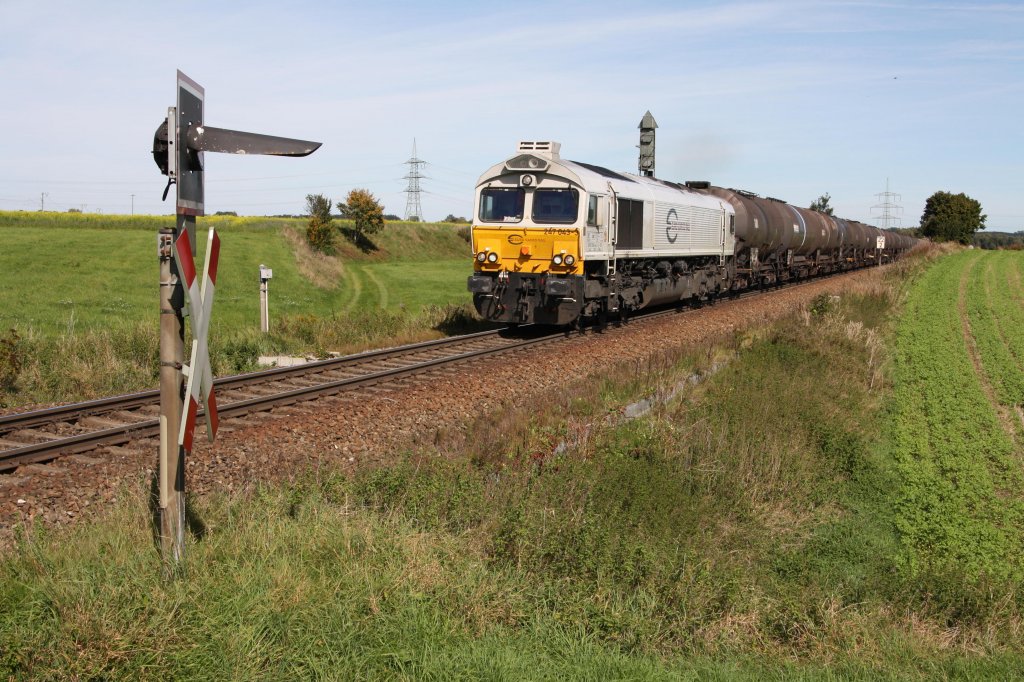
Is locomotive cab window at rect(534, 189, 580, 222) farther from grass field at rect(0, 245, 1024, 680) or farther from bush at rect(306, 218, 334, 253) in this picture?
bush at rect(306, 218, 334, 253)

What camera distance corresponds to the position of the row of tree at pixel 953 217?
100 m

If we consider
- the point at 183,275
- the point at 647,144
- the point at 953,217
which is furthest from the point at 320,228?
the point at 953,217

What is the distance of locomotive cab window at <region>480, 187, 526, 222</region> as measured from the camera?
→ 17344 millimetres

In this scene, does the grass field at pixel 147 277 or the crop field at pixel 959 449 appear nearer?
the crop field at pixel 959 449

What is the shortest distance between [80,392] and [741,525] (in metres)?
9.01

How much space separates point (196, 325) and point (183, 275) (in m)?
0.26

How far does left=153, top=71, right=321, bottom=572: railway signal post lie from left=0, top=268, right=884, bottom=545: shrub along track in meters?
1.99

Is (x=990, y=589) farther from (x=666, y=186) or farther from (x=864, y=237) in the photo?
(x=864, y=237)

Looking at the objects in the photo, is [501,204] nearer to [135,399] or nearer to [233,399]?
[233,399]

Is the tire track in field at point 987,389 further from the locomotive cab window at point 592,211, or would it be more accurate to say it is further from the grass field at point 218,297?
the grass field at point 218,297

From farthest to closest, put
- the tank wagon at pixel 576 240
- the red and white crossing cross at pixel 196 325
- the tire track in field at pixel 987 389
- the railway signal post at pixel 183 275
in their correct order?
the tank wagon at pixel 576 240 < the tire track in field at pixel 987 389 < the railway signal post at pixel 183 275 < the red and white crossing cross at pixel 196 325

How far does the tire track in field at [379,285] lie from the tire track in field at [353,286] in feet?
2.53

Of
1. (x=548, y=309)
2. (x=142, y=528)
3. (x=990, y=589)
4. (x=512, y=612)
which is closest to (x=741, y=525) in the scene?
(x=990, y=589)

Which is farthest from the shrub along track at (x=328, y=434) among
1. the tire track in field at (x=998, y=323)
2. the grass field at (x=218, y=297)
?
the tire track in field at (x=998, y=323)
